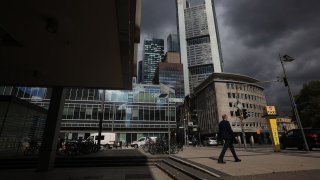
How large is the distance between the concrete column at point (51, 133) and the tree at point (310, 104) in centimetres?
4163

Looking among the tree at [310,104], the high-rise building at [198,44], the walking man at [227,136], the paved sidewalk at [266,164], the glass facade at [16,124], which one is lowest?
the paved sidewalk at [266,164]

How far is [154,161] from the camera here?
12.9 meters

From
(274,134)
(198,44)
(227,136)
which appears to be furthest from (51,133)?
(198,44)

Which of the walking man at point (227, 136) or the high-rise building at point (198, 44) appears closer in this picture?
the walking man at point (227, 136)

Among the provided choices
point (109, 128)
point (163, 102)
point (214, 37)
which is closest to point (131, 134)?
point (109, 128)

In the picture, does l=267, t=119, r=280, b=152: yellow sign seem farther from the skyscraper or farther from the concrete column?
the skyscraper

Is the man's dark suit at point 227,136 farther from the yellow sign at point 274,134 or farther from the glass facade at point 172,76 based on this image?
the glass facade at point 172,76

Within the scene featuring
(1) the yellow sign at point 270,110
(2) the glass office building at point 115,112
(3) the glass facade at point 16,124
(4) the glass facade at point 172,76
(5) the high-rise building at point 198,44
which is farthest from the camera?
(5) the high-rise building at point 198,44

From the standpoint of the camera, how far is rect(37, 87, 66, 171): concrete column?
10.3m

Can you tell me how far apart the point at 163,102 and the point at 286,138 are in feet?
120

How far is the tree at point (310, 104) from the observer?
38.5 metres

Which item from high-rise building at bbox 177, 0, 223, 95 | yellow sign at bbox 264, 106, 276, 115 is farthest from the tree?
high-rise building at bbox 177, 0, 223, 95

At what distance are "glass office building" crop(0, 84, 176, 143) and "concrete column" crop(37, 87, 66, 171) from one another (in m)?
39.3

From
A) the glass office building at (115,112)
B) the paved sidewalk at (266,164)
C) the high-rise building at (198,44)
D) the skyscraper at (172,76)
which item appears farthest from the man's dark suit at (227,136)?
the skyscraper at (172,76)
